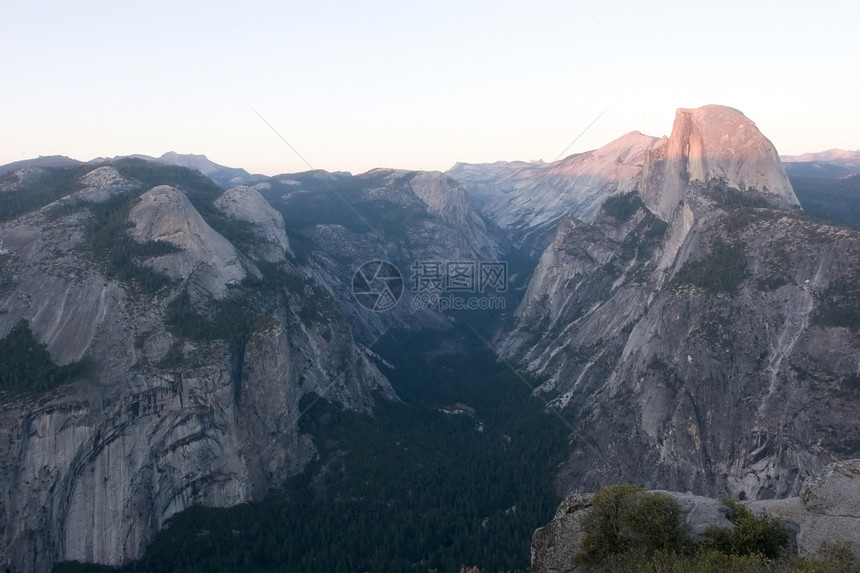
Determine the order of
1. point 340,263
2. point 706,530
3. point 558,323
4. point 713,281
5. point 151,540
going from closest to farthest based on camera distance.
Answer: point 706,530 < point 151,540 < point 713,281 < point 558,323 < point 340,263

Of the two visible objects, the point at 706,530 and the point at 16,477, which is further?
the point at 16,477

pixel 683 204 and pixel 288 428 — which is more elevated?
pixel 683 204

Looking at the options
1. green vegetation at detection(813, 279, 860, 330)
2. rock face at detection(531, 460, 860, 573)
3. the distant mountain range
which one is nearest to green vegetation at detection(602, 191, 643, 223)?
the distant mountain range

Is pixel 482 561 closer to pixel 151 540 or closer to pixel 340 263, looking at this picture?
pixel 151 540

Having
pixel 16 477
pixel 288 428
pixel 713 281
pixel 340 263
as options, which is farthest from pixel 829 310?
pixel 340 263

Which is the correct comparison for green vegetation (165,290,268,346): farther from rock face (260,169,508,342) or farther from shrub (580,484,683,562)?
shrub (580,484,683,562)

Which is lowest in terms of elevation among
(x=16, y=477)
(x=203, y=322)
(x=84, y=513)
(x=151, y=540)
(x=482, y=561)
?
(x=482, y=561)
